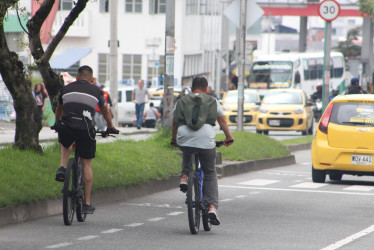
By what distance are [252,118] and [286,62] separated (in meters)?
18.0

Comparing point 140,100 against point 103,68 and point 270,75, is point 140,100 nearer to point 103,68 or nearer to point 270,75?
point 270,75

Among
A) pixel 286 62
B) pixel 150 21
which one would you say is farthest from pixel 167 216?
pixel 150 21

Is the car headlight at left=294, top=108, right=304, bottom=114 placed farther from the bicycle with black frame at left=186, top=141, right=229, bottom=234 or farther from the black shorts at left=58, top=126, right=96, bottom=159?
the bicycle with black frame at left=186, top=141, right=229, bottom=234

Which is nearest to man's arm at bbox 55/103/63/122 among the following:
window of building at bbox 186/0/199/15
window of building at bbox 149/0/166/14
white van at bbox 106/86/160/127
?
white van at bbox 106/86/160/127

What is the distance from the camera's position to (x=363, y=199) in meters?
14.8

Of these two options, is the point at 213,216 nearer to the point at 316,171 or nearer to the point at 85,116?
the point at 85,116

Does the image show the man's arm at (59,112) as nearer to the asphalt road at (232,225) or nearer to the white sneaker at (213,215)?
the asphalt road at (232,225)

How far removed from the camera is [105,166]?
48.1ft

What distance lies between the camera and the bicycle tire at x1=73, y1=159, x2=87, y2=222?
1089 centimetres

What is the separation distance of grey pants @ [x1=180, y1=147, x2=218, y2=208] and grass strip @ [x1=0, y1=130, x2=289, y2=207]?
199 centimetres

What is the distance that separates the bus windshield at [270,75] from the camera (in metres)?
55.6

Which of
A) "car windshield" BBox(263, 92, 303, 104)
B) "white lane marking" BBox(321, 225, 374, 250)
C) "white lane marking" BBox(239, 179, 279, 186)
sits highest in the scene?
"white lane marking" BBox(321, 225, 374, 250)

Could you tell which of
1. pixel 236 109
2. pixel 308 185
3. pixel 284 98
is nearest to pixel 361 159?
pixel 308 185

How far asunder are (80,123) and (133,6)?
2158 inches
